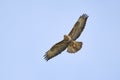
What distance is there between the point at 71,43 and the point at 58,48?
1.02m

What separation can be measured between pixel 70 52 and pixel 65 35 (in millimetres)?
997

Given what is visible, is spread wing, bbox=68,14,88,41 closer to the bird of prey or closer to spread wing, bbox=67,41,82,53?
the bird of prey

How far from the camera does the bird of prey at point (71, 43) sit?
672 inches

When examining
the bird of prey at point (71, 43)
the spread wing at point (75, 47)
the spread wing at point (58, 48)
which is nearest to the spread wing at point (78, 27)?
the bird of prey at point (71, 43)

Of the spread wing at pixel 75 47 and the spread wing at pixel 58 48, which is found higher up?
the spread wing at pixel 58 48

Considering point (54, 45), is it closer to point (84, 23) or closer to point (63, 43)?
point (63, 43)

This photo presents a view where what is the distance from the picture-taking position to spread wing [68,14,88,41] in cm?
1789

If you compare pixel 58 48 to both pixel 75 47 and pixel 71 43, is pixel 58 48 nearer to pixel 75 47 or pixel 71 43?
pixel 71 43

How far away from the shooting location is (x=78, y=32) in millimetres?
18062

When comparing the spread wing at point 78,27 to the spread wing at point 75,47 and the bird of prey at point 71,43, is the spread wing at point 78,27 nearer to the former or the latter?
the bird of prey at point 71,43

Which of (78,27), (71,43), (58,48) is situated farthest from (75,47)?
(78,27)

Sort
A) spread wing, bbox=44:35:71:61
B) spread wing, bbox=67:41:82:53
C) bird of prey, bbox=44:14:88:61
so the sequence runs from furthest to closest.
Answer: spread wing, bbox=44:35:71:61 → bird of prey, bbox=44:14:88:61 → spread wing, bbox=67:41:82:53

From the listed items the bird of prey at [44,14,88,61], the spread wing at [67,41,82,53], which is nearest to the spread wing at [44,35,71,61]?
the bird of prey at [44,14,88,61]

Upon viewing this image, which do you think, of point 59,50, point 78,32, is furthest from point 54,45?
point 78,32
